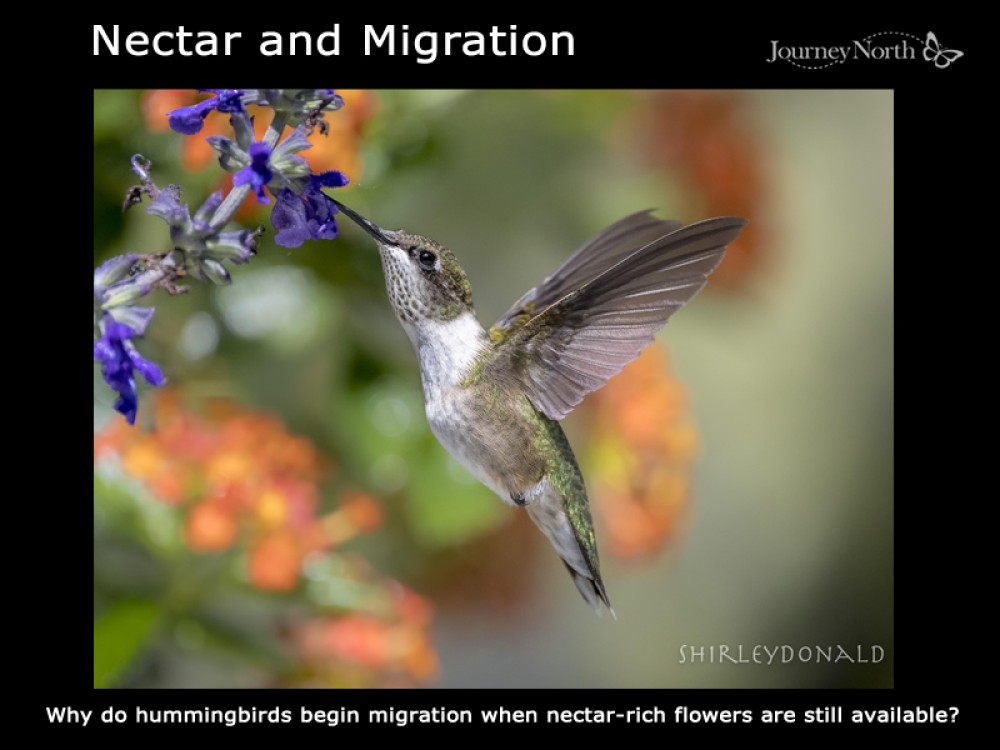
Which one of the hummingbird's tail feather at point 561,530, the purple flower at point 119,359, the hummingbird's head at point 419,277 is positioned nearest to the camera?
the purple flower at point 119,359

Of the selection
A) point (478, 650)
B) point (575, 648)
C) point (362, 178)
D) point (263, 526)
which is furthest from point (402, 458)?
point (575, 648)

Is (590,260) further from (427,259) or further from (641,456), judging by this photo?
(641,456)

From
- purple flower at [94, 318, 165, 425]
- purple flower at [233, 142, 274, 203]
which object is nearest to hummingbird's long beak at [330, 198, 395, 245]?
purple flower at [233, 142, 274, 203]

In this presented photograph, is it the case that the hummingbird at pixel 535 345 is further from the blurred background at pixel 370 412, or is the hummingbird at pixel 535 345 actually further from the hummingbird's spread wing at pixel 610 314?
the blurred background at pixel 370 412

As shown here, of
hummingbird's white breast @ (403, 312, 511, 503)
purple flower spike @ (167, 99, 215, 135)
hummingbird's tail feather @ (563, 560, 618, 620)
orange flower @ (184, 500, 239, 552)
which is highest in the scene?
purple flower spike @ (167, 99, 215, 135)

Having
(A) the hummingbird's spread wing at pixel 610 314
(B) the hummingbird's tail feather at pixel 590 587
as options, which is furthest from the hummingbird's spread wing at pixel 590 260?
(B) the hummingbird's tail feather at pixel 590 587

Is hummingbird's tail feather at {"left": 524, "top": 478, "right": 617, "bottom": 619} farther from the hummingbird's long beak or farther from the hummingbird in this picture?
the hummingbird's long beak

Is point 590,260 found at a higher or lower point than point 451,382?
higher

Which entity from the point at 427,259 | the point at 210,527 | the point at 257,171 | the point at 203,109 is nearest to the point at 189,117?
the point at 203,109
